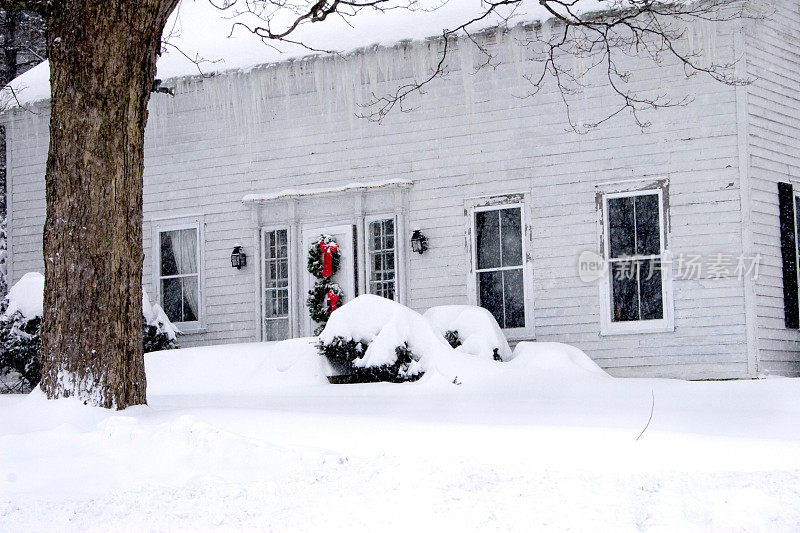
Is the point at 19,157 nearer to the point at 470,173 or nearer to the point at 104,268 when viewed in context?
the point at 470,173

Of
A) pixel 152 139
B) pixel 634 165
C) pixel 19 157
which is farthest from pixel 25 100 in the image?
pixel 634 165

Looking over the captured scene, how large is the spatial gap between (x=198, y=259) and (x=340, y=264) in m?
2.31

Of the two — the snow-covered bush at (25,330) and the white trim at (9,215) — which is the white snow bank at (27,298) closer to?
the snow-covered bush at (25,330)

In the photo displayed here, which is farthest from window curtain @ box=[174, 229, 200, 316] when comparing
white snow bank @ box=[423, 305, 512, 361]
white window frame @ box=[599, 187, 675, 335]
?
white window frame @ box=[599, 187, 675, 335]

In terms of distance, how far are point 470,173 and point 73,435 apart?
8149 millimetres

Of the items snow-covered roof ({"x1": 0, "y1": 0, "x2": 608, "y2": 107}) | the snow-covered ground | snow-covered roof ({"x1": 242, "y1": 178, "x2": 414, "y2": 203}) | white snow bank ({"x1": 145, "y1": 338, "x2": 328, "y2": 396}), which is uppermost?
snow-covered roof ({"x1": 0, "y1": 0, "x2": 608, "y2": 107})

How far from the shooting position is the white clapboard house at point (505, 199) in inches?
495

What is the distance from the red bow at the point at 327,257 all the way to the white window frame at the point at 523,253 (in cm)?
199

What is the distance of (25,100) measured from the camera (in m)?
16.3

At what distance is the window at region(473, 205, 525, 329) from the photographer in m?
13.6

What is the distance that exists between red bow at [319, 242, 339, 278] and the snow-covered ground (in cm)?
539

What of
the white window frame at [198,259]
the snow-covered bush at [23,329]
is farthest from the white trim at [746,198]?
the snow-covered bush at [23,329]

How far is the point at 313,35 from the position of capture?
1501cm

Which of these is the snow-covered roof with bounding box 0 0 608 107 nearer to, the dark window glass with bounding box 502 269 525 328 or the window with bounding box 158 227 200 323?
the window with bounding box 158 227 200 323
